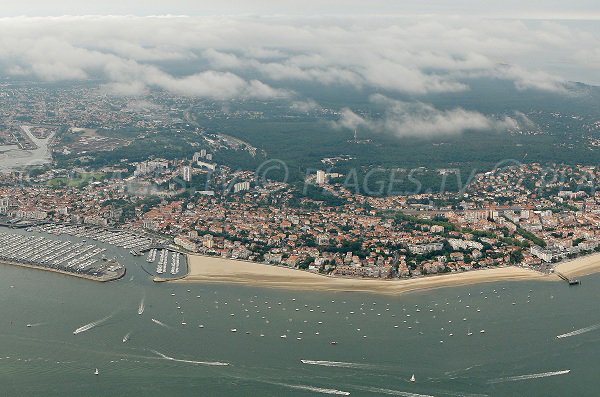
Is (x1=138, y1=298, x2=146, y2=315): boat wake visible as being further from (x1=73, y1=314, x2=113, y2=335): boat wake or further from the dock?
the dock

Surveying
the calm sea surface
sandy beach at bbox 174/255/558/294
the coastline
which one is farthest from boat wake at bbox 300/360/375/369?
the coastline

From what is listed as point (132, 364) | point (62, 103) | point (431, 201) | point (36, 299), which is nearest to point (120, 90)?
point (62, 103)

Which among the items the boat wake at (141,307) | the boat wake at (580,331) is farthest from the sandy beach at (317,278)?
the boat wake at (580,331)

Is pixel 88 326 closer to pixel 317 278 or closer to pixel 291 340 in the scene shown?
pixel 291 340

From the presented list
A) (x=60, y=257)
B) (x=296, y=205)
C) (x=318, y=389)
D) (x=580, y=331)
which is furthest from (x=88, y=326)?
(x=296, y=205)

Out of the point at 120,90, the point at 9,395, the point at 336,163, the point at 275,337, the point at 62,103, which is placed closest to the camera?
the point at 9,395

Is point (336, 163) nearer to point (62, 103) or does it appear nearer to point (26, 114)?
point (26, 114)
